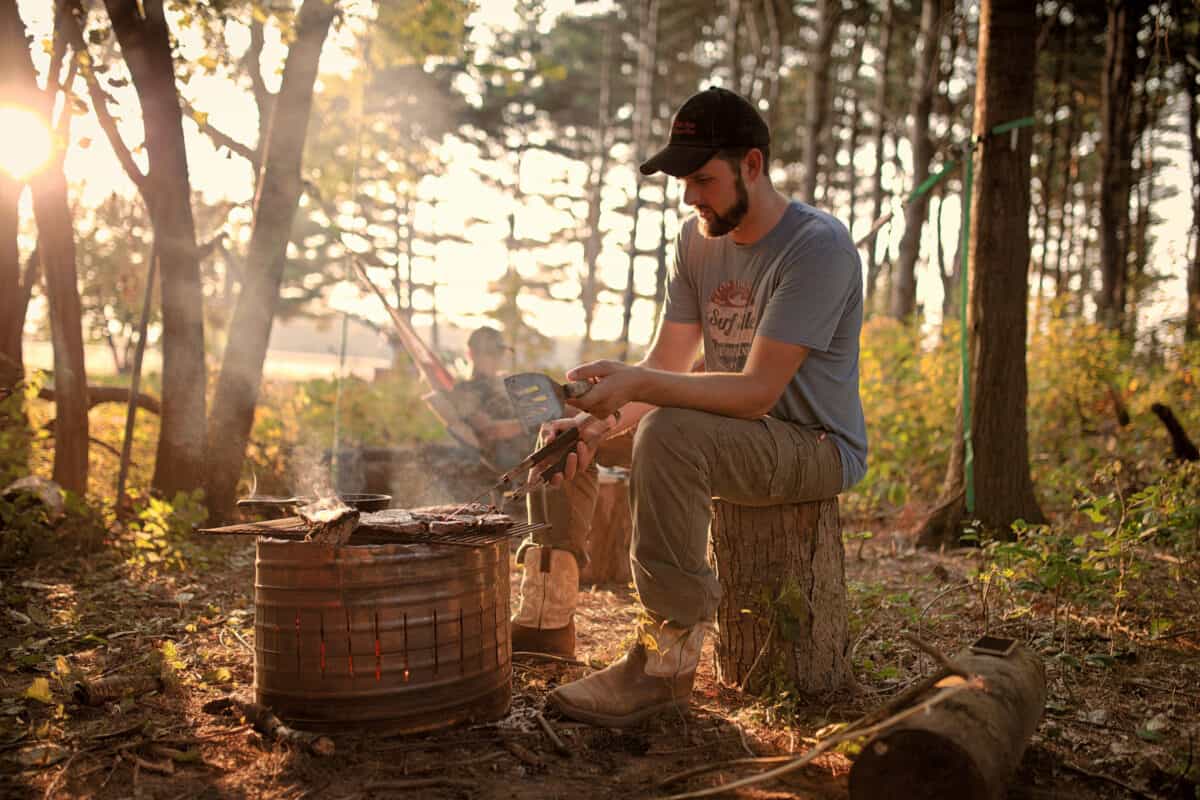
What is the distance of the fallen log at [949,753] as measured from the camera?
182 cm

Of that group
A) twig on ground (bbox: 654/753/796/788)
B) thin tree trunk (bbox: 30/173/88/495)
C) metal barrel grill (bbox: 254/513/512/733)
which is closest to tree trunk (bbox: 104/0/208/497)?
thin tree trunk (bbox: 30/173/88/495)

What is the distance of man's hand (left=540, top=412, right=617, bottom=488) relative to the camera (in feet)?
9.41

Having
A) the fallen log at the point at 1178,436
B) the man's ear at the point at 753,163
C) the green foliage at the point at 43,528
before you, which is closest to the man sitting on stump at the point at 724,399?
the man's ear at the point at 753,163

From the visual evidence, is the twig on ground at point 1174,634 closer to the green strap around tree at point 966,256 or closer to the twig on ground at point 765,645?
the twig on ground at point 765,645

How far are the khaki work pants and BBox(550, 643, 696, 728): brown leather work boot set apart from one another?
197 mm

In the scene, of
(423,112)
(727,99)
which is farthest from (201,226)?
(727,99)

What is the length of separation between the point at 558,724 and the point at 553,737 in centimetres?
13

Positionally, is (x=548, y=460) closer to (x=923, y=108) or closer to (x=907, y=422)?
(x=907, y=422)

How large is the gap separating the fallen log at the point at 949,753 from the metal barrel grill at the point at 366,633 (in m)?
1.11

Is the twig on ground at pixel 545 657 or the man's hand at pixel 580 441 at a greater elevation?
the man's hand at pixel 580 441

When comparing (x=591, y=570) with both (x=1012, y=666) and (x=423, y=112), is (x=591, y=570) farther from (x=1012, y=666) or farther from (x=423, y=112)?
(x=423, y=112)

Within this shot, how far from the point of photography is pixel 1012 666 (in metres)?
2.24

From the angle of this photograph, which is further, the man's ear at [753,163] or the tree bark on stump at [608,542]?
the tree bark on stump at [608,542]

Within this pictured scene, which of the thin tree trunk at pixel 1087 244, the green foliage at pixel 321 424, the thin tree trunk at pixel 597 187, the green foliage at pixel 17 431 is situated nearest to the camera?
the green foliage at pixel 17 431
